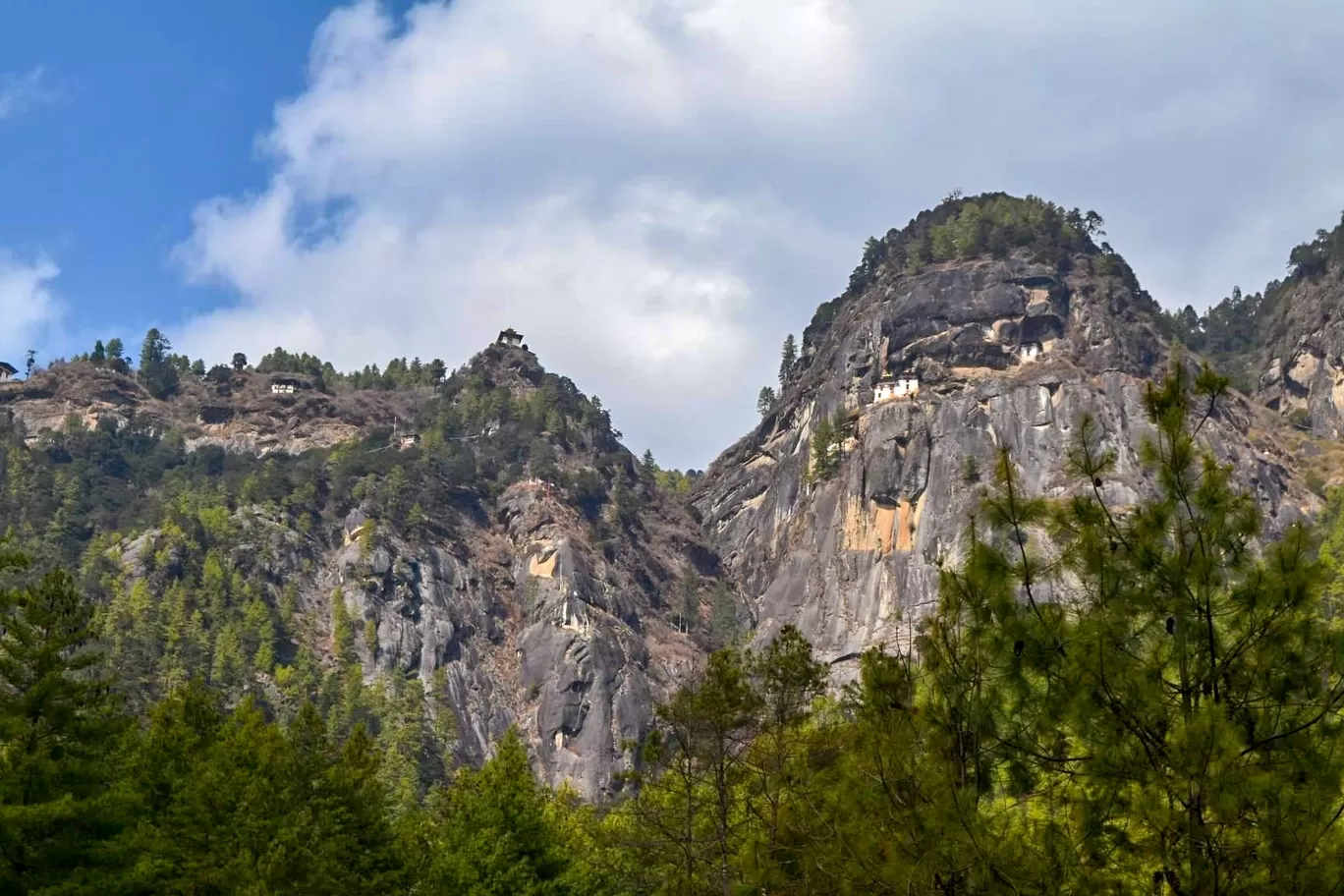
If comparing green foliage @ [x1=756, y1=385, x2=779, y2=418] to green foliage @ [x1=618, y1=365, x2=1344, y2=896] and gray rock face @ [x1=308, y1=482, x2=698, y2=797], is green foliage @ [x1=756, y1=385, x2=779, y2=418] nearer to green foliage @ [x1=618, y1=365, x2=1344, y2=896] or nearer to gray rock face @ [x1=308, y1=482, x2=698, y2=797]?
gray rock face @ [x1=308, y1=482, x2=698, y2=797]

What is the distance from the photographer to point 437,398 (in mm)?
160125

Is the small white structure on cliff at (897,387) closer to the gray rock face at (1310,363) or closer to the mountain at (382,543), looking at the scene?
the mountain at (382,543)

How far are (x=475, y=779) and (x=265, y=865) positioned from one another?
471 inches

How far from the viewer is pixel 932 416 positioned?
122m

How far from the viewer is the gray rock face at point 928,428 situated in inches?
4456

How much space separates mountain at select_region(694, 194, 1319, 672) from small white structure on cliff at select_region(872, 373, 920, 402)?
0.24 meters

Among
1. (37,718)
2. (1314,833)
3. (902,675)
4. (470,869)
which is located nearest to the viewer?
(1314,833)

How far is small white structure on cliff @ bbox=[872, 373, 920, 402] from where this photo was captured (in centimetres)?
12706

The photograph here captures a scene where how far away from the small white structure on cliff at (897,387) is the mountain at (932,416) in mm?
241

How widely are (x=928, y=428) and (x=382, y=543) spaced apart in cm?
5347

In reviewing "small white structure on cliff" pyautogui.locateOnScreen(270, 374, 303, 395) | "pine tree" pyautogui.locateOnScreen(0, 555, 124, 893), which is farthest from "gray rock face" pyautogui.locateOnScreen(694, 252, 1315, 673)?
"pine tree" pyautogui.locateOnScreen(0, 555, 124, 893)

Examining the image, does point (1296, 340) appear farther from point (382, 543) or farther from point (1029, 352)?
point (382, 543)

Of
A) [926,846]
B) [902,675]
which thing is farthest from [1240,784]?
[902,675]

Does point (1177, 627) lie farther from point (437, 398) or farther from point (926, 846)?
point (437, 398)
